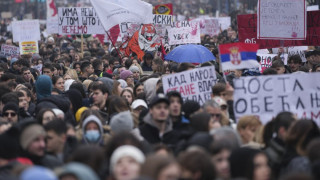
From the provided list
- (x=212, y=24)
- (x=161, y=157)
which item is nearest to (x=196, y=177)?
(x=161, y=157)

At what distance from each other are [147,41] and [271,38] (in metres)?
3.93

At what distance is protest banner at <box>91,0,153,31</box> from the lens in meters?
16.4

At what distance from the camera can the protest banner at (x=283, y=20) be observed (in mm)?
13977

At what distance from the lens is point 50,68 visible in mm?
14148

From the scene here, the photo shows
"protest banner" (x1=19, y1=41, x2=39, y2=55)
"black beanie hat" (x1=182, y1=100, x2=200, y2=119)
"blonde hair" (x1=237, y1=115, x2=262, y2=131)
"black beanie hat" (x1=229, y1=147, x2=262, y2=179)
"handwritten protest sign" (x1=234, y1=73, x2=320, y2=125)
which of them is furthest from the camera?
"protest banner" (x1=19, y1=41, x2=39, y2=55)

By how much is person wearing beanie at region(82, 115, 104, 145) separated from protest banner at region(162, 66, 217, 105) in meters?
2.30

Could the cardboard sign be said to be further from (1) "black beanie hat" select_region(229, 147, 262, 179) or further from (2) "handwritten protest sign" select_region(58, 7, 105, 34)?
(1) "black beanie hat" select_region(229, 147, 262, 179)

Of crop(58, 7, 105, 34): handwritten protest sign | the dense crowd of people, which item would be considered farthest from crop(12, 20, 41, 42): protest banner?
the dense crowd of people

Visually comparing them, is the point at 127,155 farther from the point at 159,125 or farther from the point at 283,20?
the point at 283,20

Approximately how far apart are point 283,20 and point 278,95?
5581 mm

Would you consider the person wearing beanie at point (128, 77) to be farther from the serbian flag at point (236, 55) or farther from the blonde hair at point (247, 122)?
the blonde hair at point (247, 122)

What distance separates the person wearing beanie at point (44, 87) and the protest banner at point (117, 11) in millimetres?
5300

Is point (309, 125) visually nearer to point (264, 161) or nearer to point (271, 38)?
point (264, 161)

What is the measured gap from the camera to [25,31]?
24109 millimetres
